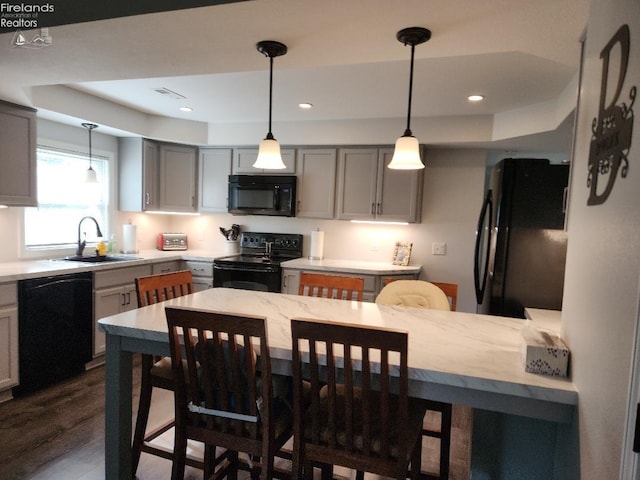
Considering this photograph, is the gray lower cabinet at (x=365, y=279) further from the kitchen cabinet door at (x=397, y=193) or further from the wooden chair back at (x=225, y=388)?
the wooden chair back at (x=225, y=388)

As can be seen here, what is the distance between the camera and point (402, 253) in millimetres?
3939

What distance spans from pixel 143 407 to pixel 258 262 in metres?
2.09

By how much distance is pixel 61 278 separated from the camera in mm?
2900

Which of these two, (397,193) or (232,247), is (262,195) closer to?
(232,247)

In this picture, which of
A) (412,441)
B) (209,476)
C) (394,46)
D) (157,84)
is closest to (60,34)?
(157,84)

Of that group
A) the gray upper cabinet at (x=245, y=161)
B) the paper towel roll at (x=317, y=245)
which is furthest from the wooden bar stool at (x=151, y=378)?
the gray upper cabinet at (x=245, y=161)

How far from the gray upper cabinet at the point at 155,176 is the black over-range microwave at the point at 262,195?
0.56 m

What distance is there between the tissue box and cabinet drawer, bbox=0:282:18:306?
3.11 metres

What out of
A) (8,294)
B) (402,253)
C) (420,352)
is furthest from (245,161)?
(420,352)

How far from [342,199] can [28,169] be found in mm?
2693

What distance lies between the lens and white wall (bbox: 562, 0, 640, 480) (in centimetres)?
74

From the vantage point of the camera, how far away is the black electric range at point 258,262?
12.5 feet

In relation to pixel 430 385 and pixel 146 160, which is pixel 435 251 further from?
pixel 146 160

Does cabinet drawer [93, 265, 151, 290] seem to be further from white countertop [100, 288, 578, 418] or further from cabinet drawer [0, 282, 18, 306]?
white countertop [100, 288, 578, 418]
